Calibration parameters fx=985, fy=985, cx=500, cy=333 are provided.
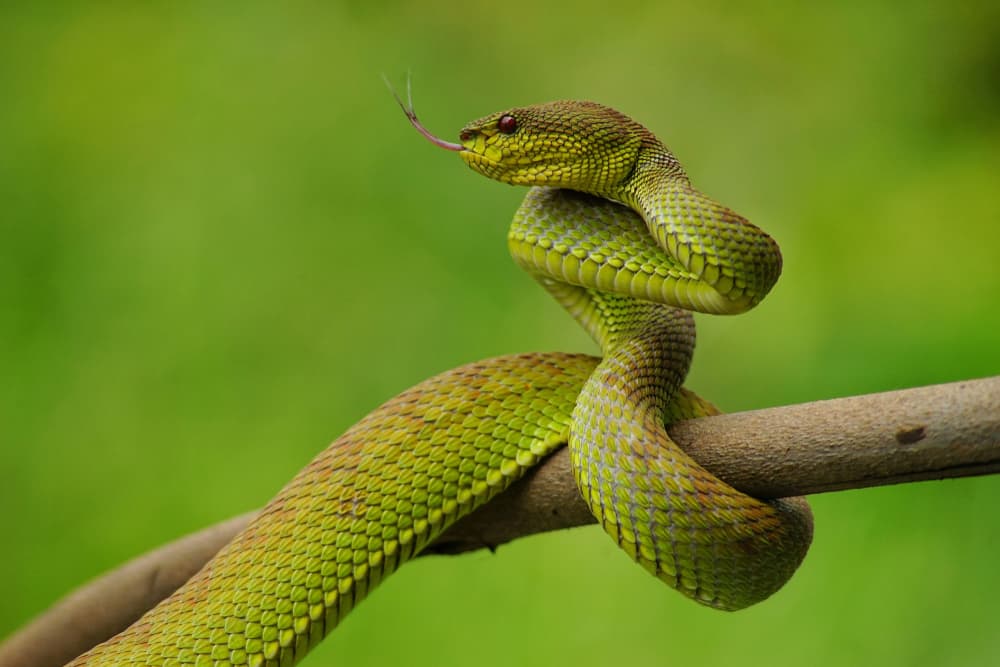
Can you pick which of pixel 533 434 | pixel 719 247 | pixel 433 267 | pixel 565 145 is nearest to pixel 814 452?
pixel 719 247

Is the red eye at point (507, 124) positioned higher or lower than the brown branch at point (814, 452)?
higher

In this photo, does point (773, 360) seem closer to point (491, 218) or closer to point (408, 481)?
point (491, 218)

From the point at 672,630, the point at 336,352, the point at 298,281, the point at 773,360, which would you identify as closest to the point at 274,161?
the point at 298,281

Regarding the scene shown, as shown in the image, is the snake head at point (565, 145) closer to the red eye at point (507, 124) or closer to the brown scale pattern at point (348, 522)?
the red eye at point (507, 124)

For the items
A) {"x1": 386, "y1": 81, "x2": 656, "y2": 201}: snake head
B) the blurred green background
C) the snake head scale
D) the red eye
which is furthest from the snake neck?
A: the blurred green background

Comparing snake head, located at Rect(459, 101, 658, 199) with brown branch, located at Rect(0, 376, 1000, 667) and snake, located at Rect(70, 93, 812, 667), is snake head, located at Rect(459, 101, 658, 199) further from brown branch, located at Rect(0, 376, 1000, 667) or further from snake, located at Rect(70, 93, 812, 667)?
brown branch, located at Rect(0, 376, 1000, 667)

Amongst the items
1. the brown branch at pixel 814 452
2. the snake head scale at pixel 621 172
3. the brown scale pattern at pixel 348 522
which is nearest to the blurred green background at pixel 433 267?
the brown branch at pixel 814 452
